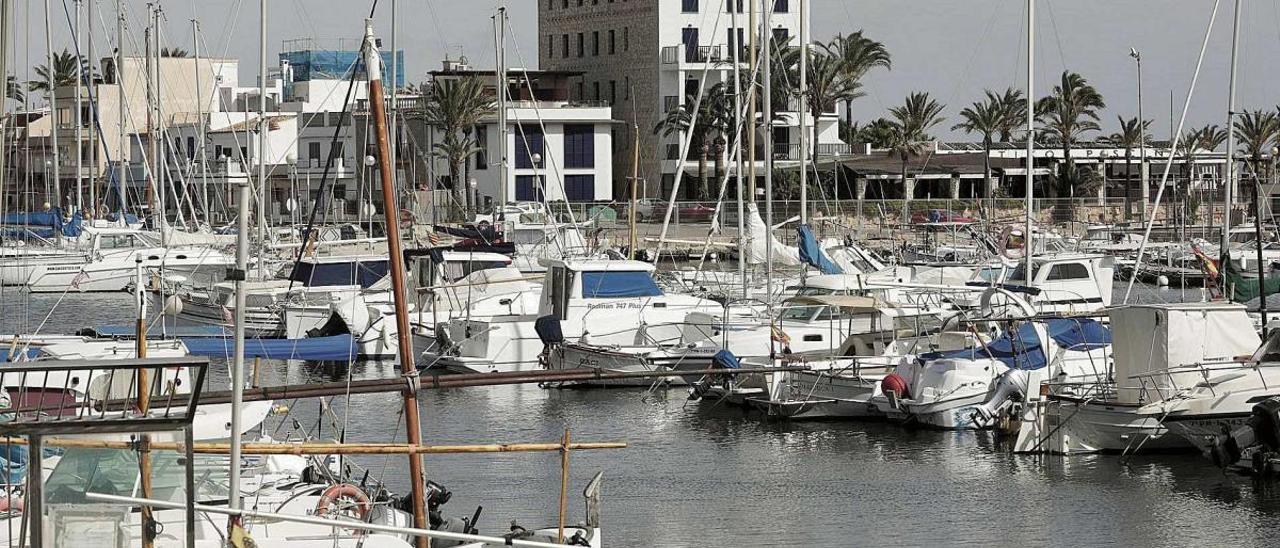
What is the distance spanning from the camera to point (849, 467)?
2781 centimetres

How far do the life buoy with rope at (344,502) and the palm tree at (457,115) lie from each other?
69750 mm

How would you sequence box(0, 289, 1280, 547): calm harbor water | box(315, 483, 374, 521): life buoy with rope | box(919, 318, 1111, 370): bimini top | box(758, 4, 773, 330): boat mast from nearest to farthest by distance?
box(315, 483, 374, 521): life buoy with rope
box(0, 289, 1280, 547): calm harbor water
box(919, 318, 1111, 370): bimini top
box(758, 4, 773, 330): boat mast

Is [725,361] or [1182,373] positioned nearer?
[1182,373]

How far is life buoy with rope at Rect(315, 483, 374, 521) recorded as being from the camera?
17.4 m

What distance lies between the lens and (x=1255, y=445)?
2492cm

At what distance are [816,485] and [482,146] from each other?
67655 mm

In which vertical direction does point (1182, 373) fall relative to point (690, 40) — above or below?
below

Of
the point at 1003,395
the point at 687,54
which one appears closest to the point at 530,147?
the point at 687,54

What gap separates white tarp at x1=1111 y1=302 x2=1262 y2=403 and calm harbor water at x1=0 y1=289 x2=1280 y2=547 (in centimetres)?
124

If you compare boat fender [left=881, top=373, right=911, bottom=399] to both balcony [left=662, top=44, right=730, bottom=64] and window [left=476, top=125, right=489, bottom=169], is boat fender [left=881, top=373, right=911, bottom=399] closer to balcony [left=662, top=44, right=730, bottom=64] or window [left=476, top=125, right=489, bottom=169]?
window [left=476, top=125, right=489, bottom=169]

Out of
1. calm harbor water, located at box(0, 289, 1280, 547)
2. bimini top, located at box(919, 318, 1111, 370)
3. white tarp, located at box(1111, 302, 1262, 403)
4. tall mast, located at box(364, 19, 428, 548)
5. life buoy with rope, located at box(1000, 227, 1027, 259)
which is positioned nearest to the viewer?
tall mast, located at box(364, 19, 428, 548)

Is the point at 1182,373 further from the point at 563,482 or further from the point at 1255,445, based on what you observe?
the point at 563,482

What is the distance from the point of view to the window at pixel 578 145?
305 feet

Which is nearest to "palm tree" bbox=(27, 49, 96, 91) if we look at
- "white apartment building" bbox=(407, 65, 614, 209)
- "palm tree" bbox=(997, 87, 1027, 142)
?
"white apartment building" bbox=(407, 65, 614, 209)
